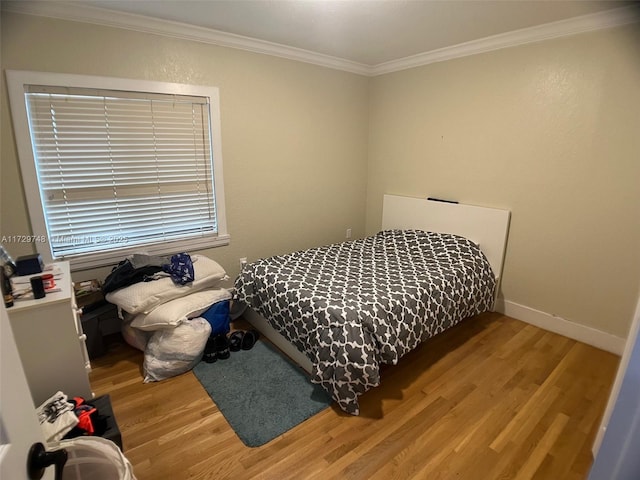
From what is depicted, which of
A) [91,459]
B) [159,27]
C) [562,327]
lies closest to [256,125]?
[159,27]

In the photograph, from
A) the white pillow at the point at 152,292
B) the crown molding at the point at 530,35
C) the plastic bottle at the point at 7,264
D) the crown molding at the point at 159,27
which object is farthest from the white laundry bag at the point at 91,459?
the crown molding at the point at 530,35

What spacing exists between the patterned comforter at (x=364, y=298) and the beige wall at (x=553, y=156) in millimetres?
479

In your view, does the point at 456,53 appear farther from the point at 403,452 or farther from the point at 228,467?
the point at 228,467

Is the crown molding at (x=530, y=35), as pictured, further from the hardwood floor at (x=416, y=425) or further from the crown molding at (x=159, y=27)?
the hardwood floor at (x=416, y=425)

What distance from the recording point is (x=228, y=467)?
1.63m

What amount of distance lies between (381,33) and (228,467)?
3.13m

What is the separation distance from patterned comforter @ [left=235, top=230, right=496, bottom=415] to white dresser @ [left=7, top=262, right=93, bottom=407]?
1.17 metres

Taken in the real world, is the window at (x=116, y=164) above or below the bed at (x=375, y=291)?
above

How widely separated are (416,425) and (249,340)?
53.1 inches

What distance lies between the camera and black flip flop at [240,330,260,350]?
2.58 m

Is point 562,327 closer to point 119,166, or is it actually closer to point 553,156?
point 553,156

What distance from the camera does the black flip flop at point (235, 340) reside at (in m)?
2.56

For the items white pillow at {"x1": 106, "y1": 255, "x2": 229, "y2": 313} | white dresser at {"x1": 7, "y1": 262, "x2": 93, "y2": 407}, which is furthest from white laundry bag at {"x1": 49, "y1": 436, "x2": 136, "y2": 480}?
white pillow at {"x1": 106, "y1": 255, "x2": 229, "y2": 313}

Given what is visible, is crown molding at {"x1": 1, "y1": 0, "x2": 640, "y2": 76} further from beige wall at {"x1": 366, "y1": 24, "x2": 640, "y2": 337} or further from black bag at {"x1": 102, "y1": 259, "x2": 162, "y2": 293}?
black bag at {"x1": 102, "y1": 259, "x2": 162, "y2": 293}
